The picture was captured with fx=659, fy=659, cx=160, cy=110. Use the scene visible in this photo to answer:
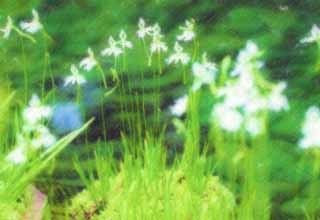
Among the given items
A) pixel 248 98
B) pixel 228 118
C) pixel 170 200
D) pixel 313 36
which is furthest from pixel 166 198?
pixel 313 36

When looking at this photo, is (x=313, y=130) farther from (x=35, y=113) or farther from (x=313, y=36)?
(x=35, y=113)

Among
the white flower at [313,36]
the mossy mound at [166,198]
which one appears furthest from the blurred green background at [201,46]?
the mossy mound at [166,198]

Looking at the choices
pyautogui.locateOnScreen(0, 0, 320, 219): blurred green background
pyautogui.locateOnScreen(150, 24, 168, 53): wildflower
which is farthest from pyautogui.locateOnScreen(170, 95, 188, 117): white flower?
pyautogui.locateOnScreen(150, 24, 168, 53): wildflower

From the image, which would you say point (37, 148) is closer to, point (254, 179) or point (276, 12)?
point (254, 179)

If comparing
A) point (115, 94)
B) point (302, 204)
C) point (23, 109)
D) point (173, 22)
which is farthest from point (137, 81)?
point (302, 204)

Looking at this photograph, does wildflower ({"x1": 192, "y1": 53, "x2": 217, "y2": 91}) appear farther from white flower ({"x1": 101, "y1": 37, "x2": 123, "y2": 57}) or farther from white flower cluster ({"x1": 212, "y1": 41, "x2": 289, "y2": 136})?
white flower ({"x1": 101, "y1": 37, "x2": 123, "y2": 57})

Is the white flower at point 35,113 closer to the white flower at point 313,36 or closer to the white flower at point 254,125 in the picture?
the white flower at point 254,125
